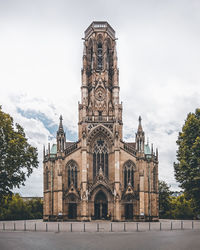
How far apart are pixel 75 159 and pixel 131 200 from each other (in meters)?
11.1

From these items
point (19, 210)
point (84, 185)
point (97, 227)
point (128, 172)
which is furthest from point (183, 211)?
point (97, 227)

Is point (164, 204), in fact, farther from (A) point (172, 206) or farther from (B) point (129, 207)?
(B) point (129, 207)

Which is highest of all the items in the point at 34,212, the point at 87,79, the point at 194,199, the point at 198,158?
the point at 87,79

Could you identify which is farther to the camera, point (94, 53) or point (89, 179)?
point (94, 53)

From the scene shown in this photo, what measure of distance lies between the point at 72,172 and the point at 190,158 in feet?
81.6

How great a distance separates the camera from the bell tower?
5881cm

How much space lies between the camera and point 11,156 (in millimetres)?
29359

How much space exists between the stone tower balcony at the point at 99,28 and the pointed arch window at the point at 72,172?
25925 millimetres

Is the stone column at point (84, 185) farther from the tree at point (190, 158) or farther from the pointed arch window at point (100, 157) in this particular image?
the tree at point (190, 158)

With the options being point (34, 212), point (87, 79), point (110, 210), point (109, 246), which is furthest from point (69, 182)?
point (109, 246)

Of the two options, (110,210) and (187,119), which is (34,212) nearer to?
(110,210)

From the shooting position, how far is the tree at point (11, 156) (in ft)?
94.9

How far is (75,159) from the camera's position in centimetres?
5544

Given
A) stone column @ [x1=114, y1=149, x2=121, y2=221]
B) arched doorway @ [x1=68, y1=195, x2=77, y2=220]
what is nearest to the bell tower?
stone column @ [x1=114, y1=149, x2=121, y2=221]
